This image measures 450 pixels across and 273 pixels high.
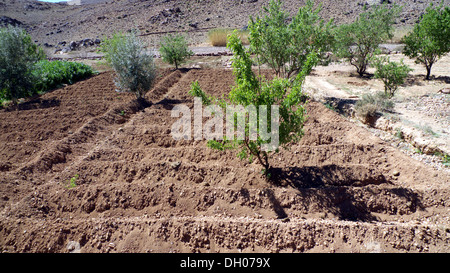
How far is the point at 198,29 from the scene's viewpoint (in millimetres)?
34938

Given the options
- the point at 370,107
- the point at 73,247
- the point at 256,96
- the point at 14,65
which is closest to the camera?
the point at 73,247

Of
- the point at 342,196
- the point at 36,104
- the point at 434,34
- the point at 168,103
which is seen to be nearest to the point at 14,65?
the point at 36,104

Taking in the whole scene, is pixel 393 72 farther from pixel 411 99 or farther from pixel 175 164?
pixel 175 164

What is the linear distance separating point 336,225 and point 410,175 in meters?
2.43

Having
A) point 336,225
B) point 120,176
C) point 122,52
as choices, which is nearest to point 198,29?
point 122,52

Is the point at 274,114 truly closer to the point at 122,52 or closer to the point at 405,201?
the point at 405,201

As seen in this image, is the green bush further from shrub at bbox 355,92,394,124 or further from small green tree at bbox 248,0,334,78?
shrub at bbox 355,92,394,124

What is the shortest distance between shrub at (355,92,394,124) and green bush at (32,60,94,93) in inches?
540

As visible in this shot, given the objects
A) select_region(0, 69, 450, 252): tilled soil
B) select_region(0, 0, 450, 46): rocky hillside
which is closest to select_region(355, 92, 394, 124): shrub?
select_region(0, 69, 450, 252): tilled soil

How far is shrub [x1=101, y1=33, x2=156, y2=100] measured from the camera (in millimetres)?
10820

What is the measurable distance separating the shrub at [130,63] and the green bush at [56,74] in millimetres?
4964

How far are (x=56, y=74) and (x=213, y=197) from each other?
13559 millimetres

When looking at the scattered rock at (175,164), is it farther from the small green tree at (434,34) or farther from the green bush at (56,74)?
the small green tree at (434,34)

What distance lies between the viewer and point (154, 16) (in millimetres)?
40438
